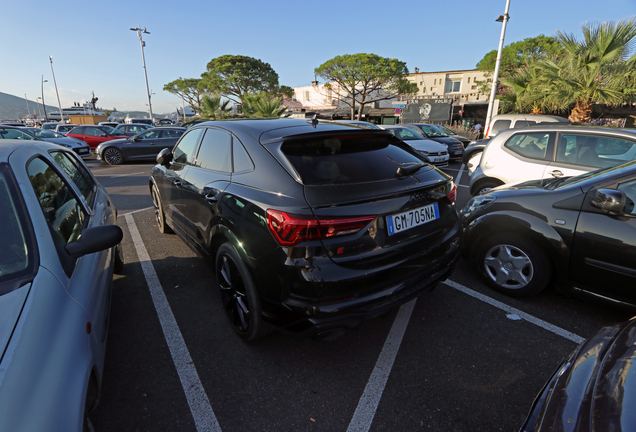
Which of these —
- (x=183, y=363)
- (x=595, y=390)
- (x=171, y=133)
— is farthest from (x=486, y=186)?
(x=171, y=133)

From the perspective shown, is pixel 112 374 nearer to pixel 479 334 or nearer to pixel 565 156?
pixel 479 334

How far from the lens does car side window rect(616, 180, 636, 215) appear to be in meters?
2.43

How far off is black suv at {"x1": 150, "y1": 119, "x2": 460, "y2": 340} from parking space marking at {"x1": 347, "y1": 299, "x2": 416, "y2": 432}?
0.48m

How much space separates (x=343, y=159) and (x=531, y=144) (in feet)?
14.5

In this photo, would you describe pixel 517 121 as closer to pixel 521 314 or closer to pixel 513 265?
pixel 513 265

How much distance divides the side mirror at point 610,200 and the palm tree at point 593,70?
11770mm

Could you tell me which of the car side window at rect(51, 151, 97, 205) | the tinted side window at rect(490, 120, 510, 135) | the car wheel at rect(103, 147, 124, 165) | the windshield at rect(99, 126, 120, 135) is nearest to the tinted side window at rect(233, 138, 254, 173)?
the car side window at rect(51, 151, 97, 205)

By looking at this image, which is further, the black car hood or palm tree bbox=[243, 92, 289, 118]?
palm tree bbox=[243, 92, 289, 118]

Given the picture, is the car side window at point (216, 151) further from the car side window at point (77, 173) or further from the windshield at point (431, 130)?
the windshield at point (431, 130)

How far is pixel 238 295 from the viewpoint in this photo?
2.49 metres

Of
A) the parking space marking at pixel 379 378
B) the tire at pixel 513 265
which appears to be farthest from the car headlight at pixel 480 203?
the parking space marking at pixel 379 378

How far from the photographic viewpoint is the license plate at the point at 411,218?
2.12m

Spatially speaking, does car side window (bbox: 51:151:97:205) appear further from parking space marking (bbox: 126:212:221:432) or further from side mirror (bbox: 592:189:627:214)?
side mirror (bbox: 592:189:627:214)

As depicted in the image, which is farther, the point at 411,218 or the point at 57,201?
the point at 411,218
